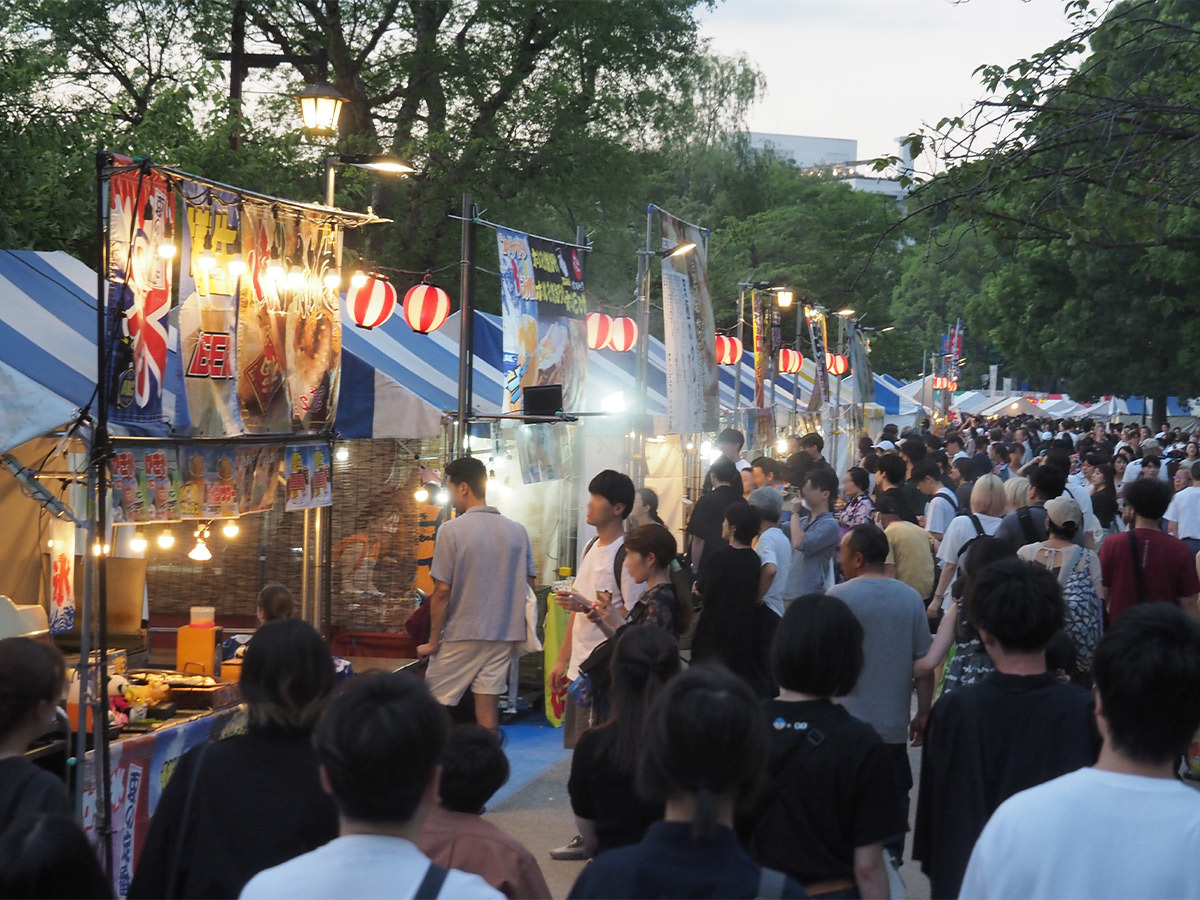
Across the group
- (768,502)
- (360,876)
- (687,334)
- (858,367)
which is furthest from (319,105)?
(858,367)

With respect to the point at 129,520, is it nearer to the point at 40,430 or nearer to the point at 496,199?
the point at 40,430

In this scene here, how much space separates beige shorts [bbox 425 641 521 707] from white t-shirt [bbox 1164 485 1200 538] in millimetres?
6813

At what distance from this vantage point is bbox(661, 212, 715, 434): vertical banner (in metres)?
11.7

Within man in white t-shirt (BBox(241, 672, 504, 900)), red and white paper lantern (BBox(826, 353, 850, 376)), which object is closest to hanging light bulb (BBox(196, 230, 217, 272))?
man in white t-shirt (BBox(241, 672, 504, 900))

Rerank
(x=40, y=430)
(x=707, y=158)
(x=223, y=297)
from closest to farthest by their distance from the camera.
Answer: (x=40, y=430)
(x=223, y=297)
(x=707, y=158)

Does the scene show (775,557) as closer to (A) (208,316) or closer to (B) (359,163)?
(A) (208,316)

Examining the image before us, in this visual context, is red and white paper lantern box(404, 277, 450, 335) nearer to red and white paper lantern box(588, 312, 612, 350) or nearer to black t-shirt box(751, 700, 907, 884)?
red and white paper lantern box(588, 312, 612, 350)

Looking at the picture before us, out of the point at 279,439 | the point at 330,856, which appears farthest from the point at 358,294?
the point at 330,856

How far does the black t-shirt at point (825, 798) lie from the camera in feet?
11.0

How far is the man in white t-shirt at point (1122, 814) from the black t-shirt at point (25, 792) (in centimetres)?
210

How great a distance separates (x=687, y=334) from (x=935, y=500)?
314cm

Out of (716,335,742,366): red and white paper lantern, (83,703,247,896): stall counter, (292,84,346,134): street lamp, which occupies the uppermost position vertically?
(292,84,346,134): street lamp

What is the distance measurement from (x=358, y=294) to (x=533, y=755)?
426 centimetres

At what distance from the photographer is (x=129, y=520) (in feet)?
19.2
